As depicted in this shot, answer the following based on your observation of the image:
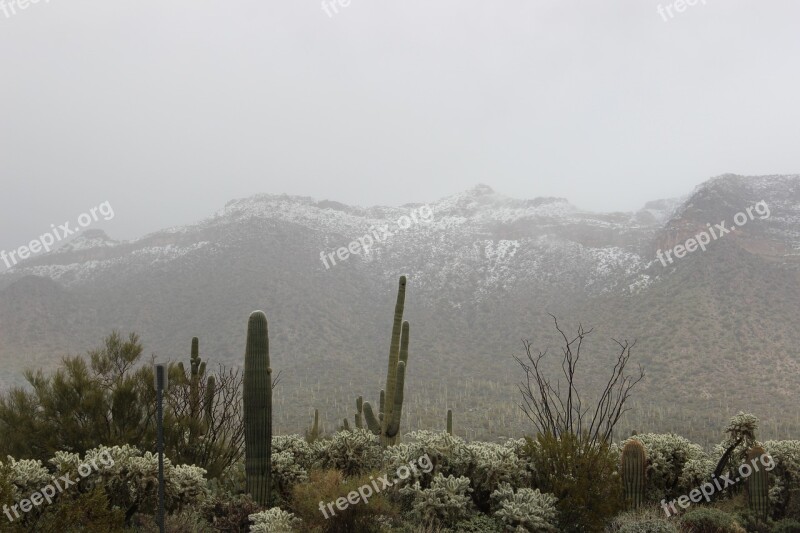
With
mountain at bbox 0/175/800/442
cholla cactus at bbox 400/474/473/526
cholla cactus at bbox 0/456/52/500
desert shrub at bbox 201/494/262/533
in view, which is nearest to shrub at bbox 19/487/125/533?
Answer: cholla cactus at bbox 0/456/52/500

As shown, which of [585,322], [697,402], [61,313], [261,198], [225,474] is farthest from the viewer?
[261,198]

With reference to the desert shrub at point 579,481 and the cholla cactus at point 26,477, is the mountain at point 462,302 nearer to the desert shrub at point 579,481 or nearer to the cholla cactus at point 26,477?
the desert shrub at point 579,481

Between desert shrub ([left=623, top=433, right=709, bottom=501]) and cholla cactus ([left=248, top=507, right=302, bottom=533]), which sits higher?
cholla cactus ([left=248, top=507, right=302, bottom=533])

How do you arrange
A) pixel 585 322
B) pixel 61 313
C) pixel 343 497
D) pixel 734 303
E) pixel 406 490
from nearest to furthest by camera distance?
pixel 343 497 < pixel 406 490 < pixel 734 303 < pixel 585 322 < pixel 61 313

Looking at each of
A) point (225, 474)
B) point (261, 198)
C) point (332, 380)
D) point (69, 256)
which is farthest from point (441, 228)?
point (225, 474)

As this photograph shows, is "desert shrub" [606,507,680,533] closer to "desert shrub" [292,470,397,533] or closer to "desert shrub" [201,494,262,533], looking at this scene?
"desert shrub" [292,470,397,533]

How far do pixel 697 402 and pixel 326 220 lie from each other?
4822cm

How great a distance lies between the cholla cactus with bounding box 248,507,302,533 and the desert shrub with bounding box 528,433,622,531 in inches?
147

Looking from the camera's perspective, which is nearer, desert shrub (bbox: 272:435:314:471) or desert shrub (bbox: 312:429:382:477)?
desert shrub (bbox: 312:429:382:477)

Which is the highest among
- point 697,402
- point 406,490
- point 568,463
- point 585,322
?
point 406,490

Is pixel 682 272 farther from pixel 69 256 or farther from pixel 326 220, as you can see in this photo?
pixel 69 256

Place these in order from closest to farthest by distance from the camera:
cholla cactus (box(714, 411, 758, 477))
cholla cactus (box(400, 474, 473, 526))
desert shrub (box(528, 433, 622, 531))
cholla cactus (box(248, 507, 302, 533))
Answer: cholla cactus (box(248, 507, 302, 533)) < cholla cactus (box(400, 474, 473, 526)) < desert shrub (box(528, 433, 622, 531)) < cholla cactus (box(714, 411, 758, 477))

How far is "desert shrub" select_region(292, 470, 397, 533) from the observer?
6656 mm

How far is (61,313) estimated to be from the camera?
43.0 m
